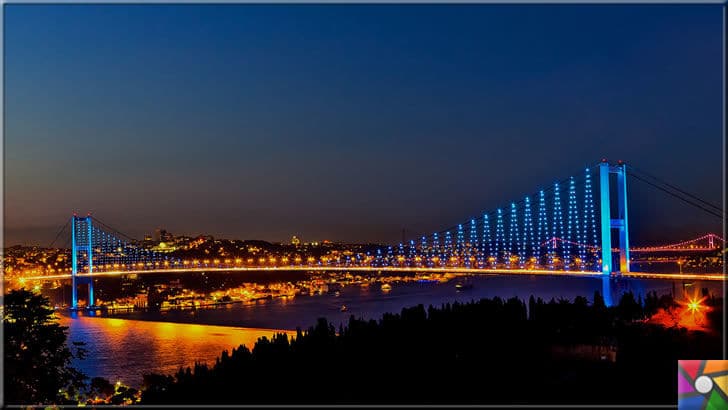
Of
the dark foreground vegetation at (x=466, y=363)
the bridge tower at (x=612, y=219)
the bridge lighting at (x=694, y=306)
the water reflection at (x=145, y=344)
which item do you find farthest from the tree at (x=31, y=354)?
the bridge tower at (x=612, y=219)

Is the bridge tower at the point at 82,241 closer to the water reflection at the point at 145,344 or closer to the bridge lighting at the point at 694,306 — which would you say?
the water reflection at the point at 145,344

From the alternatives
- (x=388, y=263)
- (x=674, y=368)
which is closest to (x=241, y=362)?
(x=674, y=368)

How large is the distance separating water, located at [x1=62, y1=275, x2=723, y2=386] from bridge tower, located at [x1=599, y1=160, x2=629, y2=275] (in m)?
0.40

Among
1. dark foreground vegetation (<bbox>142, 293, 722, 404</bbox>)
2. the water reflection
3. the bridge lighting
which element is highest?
the bridge lighting

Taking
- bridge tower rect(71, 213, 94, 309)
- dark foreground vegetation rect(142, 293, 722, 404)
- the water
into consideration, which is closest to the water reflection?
the water

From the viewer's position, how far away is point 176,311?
22.2 metres

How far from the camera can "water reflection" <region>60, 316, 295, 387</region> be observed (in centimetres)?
1169

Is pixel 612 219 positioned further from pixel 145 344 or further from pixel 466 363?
pixel 145 344

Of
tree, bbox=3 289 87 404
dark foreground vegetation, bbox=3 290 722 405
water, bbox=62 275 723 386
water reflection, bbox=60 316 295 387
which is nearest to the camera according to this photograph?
tree, bbox=3 289 87 404

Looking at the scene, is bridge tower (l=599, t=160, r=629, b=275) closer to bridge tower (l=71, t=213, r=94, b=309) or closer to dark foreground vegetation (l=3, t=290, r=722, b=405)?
dark foreground vegetation (l=3, t=290, r=722, b=405)

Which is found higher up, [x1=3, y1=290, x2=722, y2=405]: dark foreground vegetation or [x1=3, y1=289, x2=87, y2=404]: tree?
[x1=3, y1=289, x2=87, y2=404]: tree

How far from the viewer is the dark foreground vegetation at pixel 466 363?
6.76m

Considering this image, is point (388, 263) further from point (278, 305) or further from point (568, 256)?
point (568, 256)

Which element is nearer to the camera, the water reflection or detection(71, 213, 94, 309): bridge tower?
the water reflection
